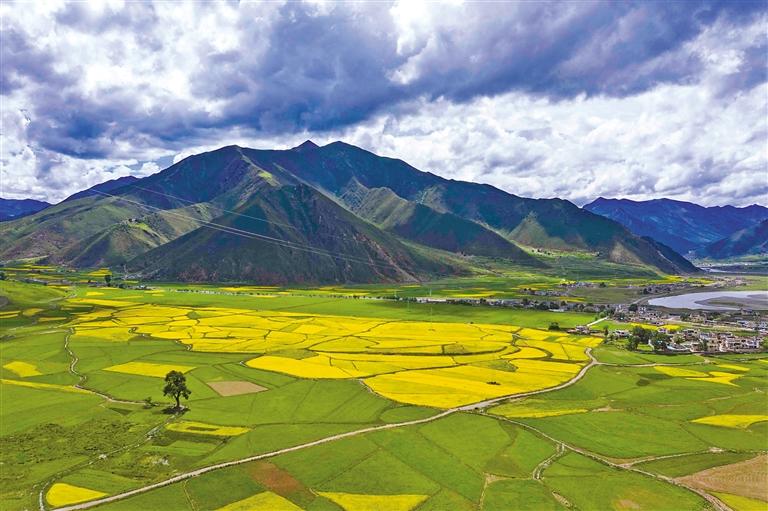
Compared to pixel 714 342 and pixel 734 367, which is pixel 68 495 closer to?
pixel 734 367

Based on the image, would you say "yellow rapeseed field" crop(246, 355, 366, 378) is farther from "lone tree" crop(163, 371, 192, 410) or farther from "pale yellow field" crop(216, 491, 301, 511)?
"pale yellow field" crop(216, 491, 301, 511)

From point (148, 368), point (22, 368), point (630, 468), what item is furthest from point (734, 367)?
point (22, 368)

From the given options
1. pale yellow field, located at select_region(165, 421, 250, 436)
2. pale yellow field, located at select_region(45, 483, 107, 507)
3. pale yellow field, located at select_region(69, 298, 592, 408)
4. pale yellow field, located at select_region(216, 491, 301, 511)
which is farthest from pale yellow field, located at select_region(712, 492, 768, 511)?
pale yellow field, located at select_region(45, 483, 107, 507)

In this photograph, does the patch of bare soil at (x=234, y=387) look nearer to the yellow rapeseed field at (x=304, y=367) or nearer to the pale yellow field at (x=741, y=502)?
the yellow rapeseed field at (x=304, y=367)

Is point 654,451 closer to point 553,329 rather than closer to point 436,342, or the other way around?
point 436,342

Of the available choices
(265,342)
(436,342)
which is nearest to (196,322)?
(265,342)

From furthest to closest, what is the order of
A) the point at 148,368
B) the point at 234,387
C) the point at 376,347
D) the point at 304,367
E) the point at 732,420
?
1. the point at 376,347
2. the point at 304,367
3. the point at 148,368
4. the point at 234,387
5. the point at 732,420

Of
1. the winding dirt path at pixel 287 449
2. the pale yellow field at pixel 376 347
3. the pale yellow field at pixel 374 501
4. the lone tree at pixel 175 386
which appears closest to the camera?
the pale yellow field at pixel 374 501

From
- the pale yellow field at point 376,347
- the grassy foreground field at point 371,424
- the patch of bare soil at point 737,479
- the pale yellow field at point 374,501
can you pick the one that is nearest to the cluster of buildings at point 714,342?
the grassy foreground field at point 371,424
